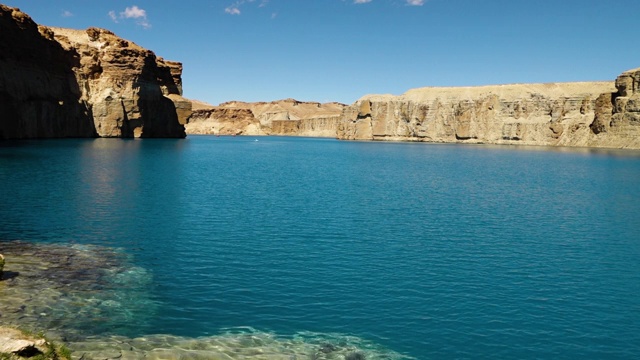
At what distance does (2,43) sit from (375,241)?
9361 centimetres

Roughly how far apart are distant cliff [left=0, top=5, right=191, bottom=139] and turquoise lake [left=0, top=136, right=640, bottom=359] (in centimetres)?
6058

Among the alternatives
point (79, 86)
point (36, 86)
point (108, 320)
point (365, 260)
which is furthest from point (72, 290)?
point (79, 86)

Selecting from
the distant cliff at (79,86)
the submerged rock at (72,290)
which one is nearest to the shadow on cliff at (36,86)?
the distant cliff at (79,86)

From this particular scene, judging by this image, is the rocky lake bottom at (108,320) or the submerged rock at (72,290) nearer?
the rocky lake bottom at (108,320)

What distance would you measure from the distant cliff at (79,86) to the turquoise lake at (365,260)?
2385 inches

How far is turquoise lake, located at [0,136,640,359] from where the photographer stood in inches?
611

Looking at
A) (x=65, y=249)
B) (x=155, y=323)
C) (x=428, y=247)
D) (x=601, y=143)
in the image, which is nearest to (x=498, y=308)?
(x=428, y=247)

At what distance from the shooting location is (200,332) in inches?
588

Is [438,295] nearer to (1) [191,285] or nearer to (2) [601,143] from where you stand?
(1) [191,285]

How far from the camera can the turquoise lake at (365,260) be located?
1552 centimetres

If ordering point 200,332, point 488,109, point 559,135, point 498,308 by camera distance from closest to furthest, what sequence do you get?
point 200,332, point 498,308, point 559,135, point 488,109

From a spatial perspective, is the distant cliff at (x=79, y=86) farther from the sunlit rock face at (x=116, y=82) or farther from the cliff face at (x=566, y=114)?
the cliff face at (x=566, y=114)

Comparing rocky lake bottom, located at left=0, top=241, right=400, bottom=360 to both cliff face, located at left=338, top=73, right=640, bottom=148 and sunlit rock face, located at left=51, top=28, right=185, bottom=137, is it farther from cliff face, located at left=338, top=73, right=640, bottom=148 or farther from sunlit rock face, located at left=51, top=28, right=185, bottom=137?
cliff face, located at left=338, top=73, right=640, bottom=148

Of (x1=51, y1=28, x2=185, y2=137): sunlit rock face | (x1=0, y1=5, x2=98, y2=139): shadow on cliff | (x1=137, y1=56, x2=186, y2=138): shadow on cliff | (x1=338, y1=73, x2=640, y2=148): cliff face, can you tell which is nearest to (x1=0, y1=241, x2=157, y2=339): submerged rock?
(x1=0, y1=5, x2=98, y2=139): shadow on cliff
